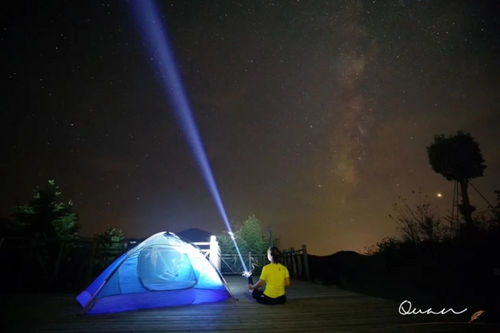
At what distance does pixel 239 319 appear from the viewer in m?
4.23

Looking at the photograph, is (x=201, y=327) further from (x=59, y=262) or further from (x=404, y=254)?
(x=404, y=254)

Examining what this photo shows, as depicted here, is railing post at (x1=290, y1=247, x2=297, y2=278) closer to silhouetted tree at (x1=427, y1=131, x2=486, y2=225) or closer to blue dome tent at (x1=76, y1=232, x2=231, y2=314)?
blue dome tent at (x1=76, y1=232, x2=231, y2=314)

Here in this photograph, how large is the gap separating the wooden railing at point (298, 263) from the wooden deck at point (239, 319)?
6.68 meters

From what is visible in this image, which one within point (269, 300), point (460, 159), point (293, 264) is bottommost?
point (293, 264)

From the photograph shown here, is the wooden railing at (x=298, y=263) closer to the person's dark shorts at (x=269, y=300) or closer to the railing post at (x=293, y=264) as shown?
the railing post at (x=293, y=264)

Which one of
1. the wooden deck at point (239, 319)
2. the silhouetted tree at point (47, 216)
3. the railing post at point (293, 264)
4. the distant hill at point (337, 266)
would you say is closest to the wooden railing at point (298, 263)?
the railing post at point (293, 264)

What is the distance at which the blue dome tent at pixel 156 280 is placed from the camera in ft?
15.9

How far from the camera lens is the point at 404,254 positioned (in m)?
14.4

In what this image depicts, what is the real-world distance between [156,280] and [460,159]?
2536cm

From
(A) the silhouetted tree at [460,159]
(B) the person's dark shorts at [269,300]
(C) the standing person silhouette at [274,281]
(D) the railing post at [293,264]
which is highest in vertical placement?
(A) the silhouetted tree at [460,159]

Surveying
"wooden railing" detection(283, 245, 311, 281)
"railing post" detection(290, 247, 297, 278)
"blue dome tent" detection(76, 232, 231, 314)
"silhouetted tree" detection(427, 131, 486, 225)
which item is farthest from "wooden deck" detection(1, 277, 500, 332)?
"silhouetted tree" detection(427, 131, 486, 225)

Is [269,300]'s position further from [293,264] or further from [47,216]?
[47,216]

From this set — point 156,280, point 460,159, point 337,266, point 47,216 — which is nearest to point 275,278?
point 156,280

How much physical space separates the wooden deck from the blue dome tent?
0.25 m
